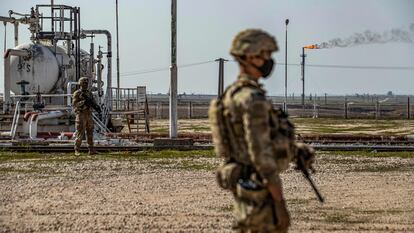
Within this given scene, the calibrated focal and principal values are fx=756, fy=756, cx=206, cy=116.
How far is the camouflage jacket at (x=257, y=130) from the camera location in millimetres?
4980

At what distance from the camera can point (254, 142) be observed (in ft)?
16.3

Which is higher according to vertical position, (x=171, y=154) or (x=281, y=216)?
(x=281, y=216)

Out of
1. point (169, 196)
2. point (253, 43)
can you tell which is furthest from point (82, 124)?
point (253, 43)

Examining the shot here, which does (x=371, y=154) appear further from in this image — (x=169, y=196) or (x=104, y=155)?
(x=169, y=196)

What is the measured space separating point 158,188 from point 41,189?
1966 mm

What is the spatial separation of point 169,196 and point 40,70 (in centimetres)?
1804

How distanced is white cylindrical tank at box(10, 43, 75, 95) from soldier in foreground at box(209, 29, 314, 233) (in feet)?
79.1

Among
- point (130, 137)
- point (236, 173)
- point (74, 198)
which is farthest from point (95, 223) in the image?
point (130, 137)

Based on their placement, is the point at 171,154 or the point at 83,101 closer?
the point at 83,101

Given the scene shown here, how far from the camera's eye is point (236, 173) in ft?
17.5

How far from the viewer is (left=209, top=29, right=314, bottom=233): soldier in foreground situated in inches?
197

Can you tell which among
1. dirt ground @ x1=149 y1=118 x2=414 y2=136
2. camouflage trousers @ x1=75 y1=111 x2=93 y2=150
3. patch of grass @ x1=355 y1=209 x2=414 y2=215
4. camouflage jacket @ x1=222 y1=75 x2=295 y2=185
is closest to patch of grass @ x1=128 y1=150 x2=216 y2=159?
camouflage trousers @ x1=75 y1=111 x2=93 y2=150

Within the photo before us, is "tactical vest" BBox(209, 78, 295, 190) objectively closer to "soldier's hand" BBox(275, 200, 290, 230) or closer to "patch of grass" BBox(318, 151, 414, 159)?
"soldier's hand" BBox(275, 200, 290, 230)

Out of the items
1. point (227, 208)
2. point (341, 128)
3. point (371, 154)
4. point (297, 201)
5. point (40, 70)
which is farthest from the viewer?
point (341, 128)
